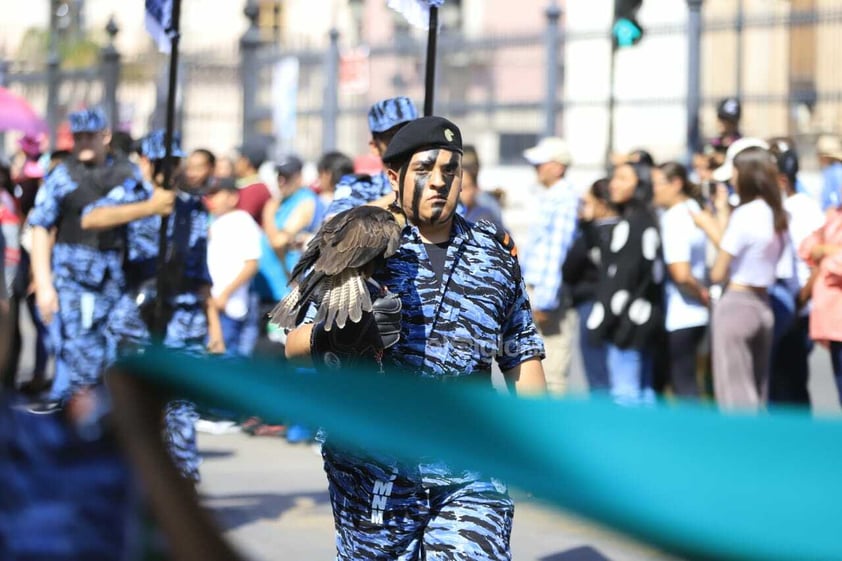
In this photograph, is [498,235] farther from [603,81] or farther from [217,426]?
[603,81]

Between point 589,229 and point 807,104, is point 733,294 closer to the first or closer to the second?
point 589,229

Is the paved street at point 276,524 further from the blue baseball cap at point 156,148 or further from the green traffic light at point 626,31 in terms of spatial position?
the green traffic light at point 626,31

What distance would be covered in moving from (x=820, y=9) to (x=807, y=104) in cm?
80

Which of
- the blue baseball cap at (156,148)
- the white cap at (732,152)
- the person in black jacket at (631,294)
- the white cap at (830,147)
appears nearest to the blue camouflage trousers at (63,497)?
the blue baseball cap at (156,148)

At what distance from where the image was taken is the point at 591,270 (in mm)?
9477

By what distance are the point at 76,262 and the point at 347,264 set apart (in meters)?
4.75

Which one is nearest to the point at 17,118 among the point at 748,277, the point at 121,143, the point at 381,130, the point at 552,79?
the point at 121,143

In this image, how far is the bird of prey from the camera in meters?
3.79

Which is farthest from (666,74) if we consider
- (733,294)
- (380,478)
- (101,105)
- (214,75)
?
(380,478)

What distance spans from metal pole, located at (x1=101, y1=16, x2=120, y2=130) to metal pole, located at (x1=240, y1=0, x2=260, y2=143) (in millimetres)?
2484

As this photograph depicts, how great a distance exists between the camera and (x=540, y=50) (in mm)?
14625

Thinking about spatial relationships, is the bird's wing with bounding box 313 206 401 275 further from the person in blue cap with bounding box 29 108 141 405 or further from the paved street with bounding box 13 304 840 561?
the person in blue cap with bounding box 29 108 141 405

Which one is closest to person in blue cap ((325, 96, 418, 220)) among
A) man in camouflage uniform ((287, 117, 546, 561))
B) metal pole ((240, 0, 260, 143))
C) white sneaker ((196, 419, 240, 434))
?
man in camouflage uniform ((287, 117, 546, 561))

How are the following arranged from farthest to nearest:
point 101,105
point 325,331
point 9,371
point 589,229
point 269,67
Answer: point 101,105
point 269,67
point 589,229
point 325,331
point 9,371
